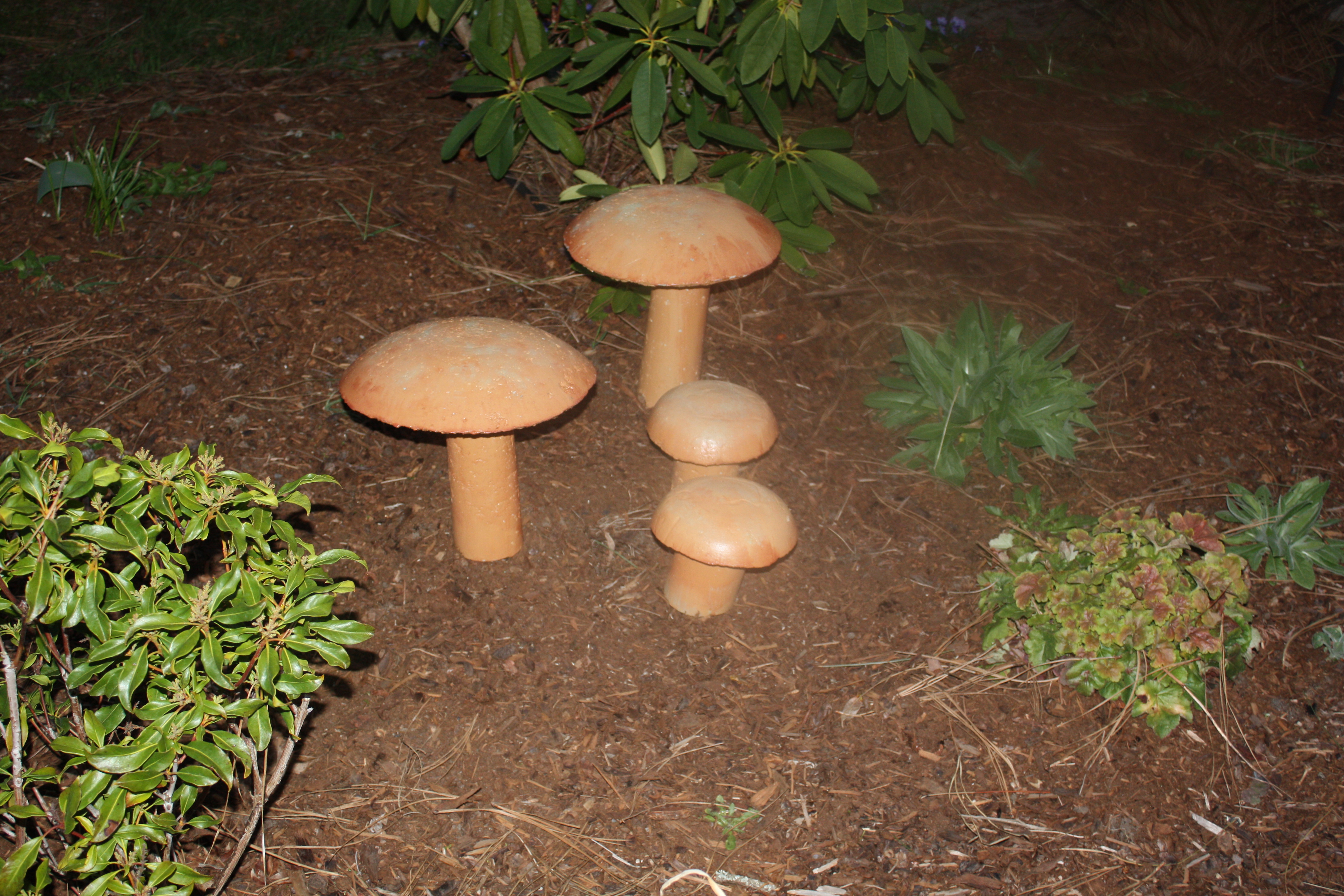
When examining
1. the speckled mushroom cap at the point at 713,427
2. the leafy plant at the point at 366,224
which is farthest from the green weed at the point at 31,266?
the speckled mushroom cap at the point at 713,427

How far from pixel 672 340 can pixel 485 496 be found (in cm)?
98

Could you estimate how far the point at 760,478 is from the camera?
334cm

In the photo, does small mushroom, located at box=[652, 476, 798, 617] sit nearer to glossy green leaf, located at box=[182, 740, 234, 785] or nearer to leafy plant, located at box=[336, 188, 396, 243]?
glossy green leaf, located at box=[182, 740, 234, 785]

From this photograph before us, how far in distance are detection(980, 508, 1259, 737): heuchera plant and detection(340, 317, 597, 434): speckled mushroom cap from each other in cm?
167

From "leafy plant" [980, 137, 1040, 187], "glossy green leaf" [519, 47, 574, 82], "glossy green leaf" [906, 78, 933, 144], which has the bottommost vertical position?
"leafy plant" [980, 137, 1040, 187]

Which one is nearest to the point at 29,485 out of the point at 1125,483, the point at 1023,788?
the point at 1023,788

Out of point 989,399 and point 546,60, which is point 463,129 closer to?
point 546,60

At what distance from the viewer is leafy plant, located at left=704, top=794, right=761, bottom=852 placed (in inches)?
91.7

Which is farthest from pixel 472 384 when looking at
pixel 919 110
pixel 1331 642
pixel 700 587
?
pixel 1331 642

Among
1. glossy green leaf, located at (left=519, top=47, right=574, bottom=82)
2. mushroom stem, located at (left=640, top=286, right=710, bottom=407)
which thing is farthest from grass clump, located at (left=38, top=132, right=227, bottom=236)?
mushroom stem, located at (left=640, top=286, right=710, bottom=407)

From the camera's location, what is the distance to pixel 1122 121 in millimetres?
5094

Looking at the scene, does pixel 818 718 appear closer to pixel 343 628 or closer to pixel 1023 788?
pixel 1023 788

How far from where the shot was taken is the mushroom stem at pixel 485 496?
8.50 feet

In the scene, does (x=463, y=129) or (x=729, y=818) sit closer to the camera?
(x=729, y=818)
